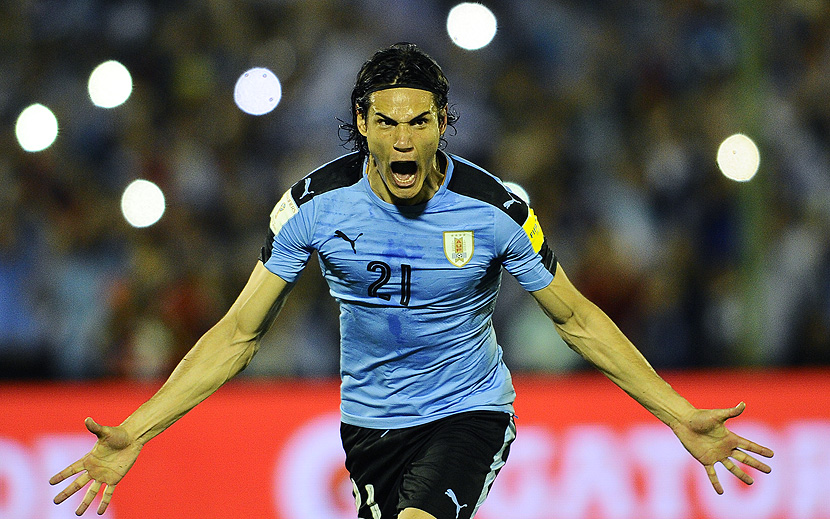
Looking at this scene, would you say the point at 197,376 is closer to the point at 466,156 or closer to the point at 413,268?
the point at 413,268

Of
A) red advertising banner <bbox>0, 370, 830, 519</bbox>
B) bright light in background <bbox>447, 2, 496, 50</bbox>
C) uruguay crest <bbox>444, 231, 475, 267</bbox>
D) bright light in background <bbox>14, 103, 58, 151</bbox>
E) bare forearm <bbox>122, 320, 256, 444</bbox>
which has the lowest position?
red advertising banner <bbox>0, 370, 830, 519</bbox>

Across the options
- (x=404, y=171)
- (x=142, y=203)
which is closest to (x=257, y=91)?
(x=142, y=203)

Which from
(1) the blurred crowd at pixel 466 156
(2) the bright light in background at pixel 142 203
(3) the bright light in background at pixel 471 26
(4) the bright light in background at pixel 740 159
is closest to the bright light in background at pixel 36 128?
(1) the blurred crowd at pixel 466 156

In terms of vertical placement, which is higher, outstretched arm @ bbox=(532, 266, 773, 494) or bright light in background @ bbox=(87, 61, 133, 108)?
bright light in background @ bbox=(87, 61, 133, 108)

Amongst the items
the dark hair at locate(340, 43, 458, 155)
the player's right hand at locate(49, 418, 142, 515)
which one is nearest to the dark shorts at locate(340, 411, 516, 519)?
the player's right hand at locate(49, 418, 142, 515)

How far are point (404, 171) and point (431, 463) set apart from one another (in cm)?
100

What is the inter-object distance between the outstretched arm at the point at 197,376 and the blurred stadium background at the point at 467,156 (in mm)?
2860

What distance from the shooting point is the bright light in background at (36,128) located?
688 centimetres

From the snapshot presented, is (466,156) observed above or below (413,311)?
above

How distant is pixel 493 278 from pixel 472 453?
2.06ft

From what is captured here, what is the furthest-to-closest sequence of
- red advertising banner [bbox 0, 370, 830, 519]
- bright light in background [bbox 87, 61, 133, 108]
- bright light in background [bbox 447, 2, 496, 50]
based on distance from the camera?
bright light in background [bbox 447, 2, 496, 50] → bright light in background [bbox 87, 61, 133, 108] → red advertising banner [bbox 0, 370, 830, 519]

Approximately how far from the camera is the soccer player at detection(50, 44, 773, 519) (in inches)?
137

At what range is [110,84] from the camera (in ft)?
23.5

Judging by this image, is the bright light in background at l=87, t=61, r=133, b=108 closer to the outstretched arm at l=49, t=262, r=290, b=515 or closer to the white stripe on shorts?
the outstretched arm at l=49, t=262, r=290, b=515
